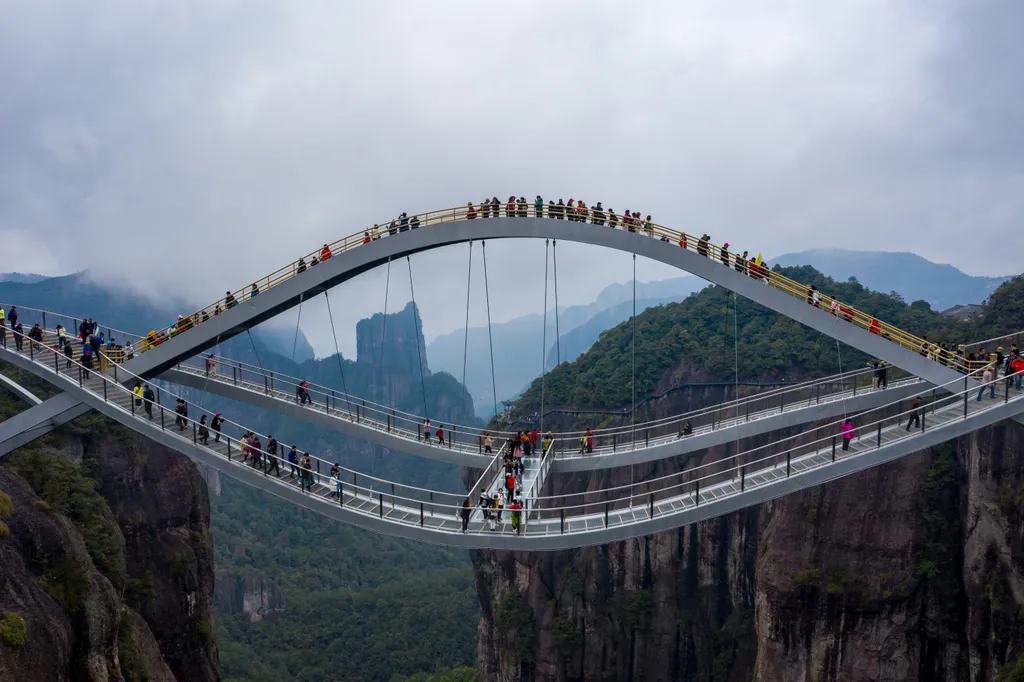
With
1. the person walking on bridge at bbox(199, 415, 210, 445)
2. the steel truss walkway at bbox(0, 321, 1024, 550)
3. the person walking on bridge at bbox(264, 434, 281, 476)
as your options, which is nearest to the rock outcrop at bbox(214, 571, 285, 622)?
the steel truss walkway at bbox(0, 321, 1024, 550)

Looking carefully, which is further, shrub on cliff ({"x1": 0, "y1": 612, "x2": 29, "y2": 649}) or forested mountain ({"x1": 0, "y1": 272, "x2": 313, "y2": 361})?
forested mountain ({"x1": 0, "y1": 272, "x2": 313, "y2": 361})

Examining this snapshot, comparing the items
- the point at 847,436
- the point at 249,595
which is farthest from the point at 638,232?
the point at 249,595

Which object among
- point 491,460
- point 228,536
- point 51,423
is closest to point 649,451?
point 491,460

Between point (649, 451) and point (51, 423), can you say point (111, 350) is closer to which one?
point (51, 423)

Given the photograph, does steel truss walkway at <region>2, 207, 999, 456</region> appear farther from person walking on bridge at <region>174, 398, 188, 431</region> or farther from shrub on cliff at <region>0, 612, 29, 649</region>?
shrub on cliff at <region>0, 612, 29, 649</region>

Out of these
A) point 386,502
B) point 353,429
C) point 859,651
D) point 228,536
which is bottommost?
point 228,536

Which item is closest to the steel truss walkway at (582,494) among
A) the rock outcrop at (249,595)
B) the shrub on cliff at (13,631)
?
the shrub on cliff at (13,631)

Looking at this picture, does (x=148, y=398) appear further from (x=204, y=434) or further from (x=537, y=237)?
(x=537, y=237)

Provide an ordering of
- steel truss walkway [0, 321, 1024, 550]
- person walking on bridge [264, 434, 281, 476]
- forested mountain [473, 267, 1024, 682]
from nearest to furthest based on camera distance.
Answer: steel truss walkway [0, 321, 1024, 550] → person walking on bridge [264, 434, 281, 476] → forested mountain [473, 267, 1024, 682]
